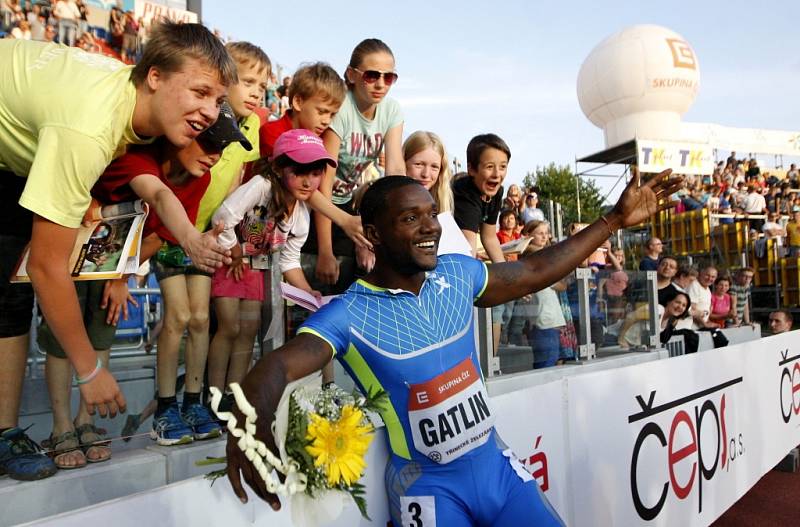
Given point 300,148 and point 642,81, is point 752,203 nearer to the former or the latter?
point 642,81

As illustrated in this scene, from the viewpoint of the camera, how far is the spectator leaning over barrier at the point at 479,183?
4.43 metres

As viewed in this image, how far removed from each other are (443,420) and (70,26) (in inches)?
251

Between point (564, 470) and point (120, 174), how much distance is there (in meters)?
2.54

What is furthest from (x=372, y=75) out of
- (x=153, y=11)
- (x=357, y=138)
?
(x=153, y=11)

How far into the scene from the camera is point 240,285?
3.31 m

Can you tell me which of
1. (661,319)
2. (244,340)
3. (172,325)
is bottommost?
(661,319)

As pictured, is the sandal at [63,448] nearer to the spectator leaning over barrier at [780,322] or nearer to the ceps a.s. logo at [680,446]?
the ceps a.s. logo at [680,446]

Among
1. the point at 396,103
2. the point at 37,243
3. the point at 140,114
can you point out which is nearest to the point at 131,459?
the point at 37,243

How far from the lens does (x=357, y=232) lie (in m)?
3.18

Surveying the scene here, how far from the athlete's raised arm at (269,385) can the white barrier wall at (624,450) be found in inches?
14.8

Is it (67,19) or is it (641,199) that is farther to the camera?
(67,19)

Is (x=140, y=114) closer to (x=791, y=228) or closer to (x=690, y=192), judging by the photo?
(x=791, y=228)

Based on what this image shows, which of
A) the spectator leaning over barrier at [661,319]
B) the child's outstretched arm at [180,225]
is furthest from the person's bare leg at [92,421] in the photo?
the spectator leaning over barrier at [661,319]

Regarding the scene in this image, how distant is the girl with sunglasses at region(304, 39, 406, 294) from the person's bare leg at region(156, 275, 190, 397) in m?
0.85
